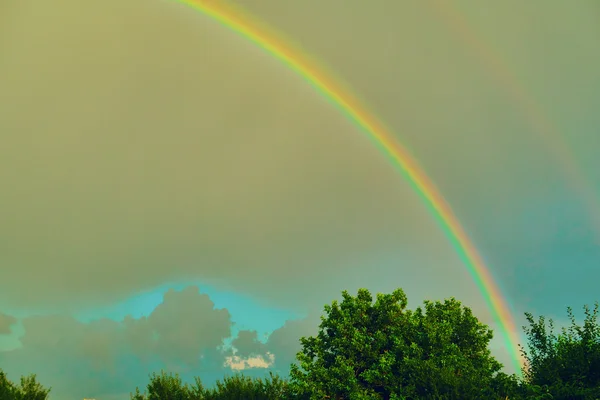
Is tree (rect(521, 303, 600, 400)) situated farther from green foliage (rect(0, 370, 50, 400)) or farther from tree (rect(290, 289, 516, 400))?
green foliage (rect(0, 370, 50, 400))

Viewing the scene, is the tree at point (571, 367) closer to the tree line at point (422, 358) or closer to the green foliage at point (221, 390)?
the tree line at point (422, 358)

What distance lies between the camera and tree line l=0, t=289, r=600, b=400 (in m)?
31.2

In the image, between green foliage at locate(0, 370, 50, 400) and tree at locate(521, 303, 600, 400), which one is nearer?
tree at locate(521, 303, 600, 400)

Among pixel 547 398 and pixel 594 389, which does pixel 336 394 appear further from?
pixel 594 389

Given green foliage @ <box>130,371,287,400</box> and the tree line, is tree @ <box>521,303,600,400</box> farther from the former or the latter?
green foliage @ <box>130,371,287,400</box>

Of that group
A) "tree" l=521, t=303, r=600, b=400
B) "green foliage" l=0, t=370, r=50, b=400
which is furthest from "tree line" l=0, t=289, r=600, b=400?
"green foliage" l=0, t=370, r=50, b=400

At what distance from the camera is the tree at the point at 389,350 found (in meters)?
36.9

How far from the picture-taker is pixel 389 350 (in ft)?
133

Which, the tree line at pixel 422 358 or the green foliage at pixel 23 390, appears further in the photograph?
the green foliage at pixel 23 390

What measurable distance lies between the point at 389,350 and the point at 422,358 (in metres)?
2.95

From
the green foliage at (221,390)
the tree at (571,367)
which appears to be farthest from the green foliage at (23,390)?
the tree at (571,367)

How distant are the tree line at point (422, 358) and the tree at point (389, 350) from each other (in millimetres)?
78

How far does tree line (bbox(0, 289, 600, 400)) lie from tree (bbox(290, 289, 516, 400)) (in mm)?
78

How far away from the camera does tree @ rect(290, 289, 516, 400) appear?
36.9 meters
